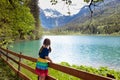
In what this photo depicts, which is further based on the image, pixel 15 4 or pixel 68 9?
pixel 15 4

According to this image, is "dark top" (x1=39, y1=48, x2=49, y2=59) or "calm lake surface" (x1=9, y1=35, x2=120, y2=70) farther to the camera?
"calm lake surface" (x1=9, y1=35, x2=120, y2=70)

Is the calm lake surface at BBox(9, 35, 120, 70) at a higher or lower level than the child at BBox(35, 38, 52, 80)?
lower

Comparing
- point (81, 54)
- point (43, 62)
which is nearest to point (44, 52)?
point (43, 62)

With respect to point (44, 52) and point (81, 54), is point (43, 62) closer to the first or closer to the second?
point (44, 52)

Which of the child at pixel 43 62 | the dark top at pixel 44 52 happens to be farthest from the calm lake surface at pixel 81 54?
the dark top at pixel 44 52

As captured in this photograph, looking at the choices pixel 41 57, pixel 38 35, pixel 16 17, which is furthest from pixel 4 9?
pixel 38 35

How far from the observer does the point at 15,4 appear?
18.6m

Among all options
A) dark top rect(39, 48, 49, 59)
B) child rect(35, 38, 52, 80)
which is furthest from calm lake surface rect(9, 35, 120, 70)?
dark top rect(39, 48, 49, 59)

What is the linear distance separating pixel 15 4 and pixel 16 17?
1821mm

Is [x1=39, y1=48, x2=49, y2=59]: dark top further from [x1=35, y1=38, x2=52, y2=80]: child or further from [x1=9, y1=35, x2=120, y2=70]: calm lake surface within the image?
[x1=9, y1=35, x2=120, y2=70]: calm lake surface

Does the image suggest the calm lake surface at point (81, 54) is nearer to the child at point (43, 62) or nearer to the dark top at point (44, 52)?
the child at point (43, 62)

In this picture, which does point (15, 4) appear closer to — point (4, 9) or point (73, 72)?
point (4, 9)

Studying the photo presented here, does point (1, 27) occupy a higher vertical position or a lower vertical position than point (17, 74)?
higher

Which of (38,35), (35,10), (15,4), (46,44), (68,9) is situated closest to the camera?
(46,44)
